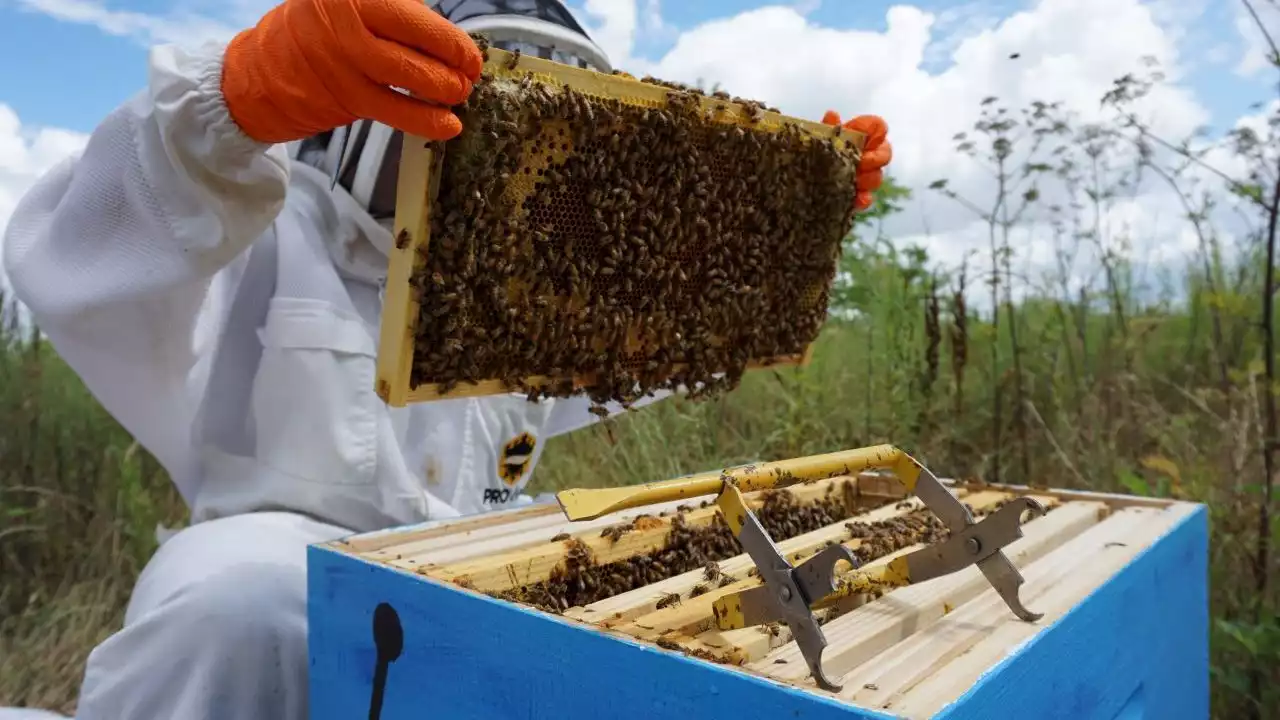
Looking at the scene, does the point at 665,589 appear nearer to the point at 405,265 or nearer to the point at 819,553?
the point at 819,553

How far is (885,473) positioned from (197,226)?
7.55 feet

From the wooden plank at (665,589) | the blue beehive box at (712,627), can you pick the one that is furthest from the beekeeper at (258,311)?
the wooden plank at (665,589)

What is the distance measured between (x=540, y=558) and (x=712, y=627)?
552 millimetres

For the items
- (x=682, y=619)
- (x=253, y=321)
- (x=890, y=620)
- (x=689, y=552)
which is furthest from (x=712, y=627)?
(x=253, y=321)

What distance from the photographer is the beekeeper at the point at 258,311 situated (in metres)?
1.95

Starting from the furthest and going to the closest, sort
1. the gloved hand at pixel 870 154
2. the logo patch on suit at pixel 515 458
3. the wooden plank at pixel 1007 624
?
1. the logo patch on suit at pixel 515 458
2. the gloved hand at pixel 870 154
3. the wooden plank at pixel 1007 624

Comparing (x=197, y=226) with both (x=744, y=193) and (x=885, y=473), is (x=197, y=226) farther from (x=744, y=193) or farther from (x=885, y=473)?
(x=885, y=473)

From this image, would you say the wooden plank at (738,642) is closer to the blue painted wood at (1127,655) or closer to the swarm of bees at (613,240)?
the blue painted wood at (1127,655)

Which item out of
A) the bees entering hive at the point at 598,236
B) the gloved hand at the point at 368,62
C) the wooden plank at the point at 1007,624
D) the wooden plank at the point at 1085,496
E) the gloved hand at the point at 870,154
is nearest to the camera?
the wooden plank at the point at 1007,624

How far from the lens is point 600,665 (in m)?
1.37

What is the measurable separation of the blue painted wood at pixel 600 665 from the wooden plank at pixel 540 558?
0.12 metres

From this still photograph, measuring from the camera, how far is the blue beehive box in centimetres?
129

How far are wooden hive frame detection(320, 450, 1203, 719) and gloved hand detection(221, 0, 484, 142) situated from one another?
0.96m

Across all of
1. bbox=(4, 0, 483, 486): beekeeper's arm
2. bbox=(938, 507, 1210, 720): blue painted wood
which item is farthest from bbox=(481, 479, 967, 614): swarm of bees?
bbox=(4, 0, 483, 486): beekeeper's arm
